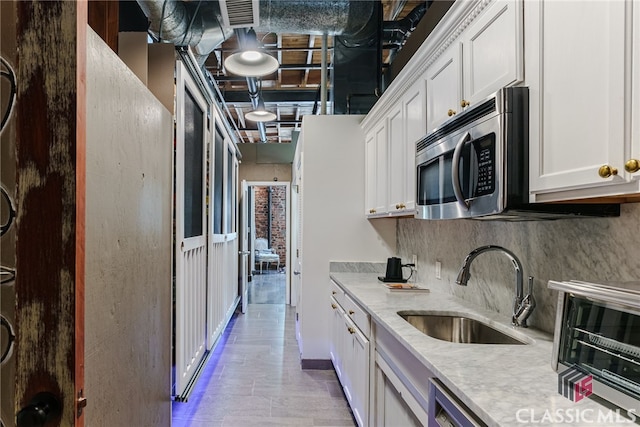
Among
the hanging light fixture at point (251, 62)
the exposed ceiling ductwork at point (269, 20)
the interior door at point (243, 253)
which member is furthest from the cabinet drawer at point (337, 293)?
the interior door at point (243, 253)

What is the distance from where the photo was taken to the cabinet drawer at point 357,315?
2062 millimetres

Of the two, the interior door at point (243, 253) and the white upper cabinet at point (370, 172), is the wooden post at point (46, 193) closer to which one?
the white upper cabinet at point (370, 172)

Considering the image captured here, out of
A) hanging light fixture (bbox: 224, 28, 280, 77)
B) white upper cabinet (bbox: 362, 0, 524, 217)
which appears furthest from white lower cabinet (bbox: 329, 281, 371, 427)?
hanging light fixture (bbox: 224, 28, 280, 77)

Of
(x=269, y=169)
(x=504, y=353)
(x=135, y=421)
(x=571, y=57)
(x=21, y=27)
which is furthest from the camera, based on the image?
(x=269, y=169)

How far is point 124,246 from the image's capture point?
1335mm

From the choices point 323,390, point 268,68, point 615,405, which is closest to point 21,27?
point 615,405

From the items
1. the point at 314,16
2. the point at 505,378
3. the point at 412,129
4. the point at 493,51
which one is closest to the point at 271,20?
the point at 314,16

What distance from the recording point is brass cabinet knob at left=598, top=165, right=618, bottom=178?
857 mm

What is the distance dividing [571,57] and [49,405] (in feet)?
4.79

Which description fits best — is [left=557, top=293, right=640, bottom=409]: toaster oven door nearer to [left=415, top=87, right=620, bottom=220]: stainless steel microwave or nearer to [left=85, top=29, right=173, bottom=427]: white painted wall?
[left=415, top=87, right=620, bottom=220]: stainless steel microwave

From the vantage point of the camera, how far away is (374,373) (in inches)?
77.8

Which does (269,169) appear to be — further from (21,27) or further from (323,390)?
(21,27)

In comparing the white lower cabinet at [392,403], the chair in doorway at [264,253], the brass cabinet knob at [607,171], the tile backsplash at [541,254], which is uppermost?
the brass cabinet knob at [607,171]

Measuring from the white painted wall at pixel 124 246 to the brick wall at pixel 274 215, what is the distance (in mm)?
8778
